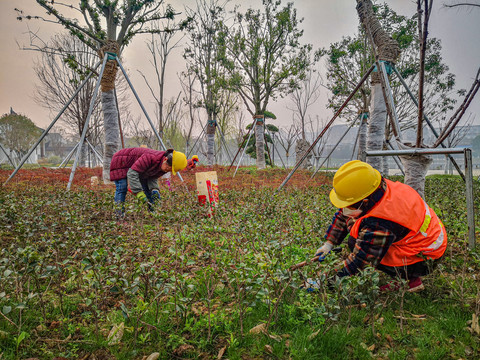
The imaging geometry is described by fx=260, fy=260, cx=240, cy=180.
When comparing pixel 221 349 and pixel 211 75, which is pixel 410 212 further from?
pixel 211 75

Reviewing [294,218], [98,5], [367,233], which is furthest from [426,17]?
[98,5]

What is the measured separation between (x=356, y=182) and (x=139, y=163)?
333cm

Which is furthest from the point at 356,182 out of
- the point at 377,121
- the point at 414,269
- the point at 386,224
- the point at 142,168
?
the point at 377,121

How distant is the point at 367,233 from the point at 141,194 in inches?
122

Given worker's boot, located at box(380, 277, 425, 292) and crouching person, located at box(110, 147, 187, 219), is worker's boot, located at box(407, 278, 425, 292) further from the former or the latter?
crouching person, located at box(110, 147, 187, 219)

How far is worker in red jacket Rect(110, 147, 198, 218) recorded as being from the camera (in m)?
4.14

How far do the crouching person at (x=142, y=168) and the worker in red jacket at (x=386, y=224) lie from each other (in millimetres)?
2832

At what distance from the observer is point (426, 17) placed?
262 cm

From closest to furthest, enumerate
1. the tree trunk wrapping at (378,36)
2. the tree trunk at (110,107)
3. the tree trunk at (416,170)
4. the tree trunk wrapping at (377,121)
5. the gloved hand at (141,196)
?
the tree trunk at (416,170) → the gloved hand at (141,196) → the tree trunk wrapping at (378,36) → the tree trunk wrapping at (377,121) → the tree trunk at (110,107)

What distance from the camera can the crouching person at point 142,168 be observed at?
4145 mm

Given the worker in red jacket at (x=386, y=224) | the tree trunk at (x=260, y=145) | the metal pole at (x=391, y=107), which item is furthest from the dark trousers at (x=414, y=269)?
the tree trunk at (x=260, y=145)

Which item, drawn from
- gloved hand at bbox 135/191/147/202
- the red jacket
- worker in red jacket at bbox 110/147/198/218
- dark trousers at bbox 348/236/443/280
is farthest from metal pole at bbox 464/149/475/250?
the red jacket

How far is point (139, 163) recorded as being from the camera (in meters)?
4.16

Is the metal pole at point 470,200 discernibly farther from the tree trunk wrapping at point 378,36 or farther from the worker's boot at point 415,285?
the tree trunk wrapping at point 378,36
